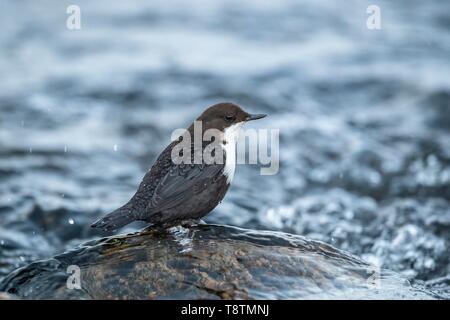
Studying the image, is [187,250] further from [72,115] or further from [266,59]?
[266,59]

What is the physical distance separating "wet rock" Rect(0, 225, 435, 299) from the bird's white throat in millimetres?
392

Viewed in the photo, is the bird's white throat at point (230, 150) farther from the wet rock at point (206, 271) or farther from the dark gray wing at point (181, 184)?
the wet rock at point (206, 271)

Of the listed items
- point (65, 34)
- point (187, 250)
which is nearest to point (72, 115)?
point (65, 34)

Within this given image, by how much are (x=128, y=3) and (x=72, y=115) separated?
15.7 feet

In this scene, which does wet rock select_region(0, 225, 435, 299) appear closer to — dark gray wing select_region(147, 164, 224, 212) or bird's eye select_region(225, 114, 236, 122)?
dark gray wing select_region(147, 164, 224, 212)

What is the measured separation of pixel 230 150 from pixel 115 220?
1015 millimetres

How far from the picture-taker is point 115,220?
4.25 meters

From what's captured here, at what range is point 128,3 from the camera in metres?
13.1

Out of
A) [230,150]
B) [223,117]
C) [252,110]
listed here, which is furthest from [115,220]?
[252,110]

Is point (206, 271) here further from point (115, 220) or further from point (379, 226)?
point (379, 226)

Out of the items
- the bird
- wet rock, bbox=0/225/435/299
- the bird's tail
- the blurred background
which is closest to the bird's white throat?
the bird

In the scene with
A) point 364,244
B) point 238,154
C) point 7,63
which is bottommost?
point 364,244

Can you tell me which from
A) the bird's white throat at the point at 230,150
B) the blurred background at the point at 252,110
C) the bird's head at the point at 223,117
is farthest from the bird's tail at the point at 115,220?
the blurred background at the point at 252,110

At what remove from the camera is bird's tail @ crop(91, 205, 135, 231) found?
420 cm
